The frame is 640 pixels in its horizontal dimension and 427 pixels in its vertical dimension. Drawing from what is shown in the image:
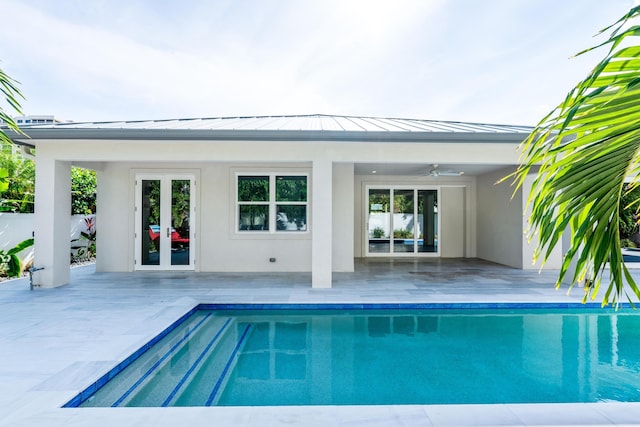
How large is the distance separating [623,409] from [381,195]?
10.3 m

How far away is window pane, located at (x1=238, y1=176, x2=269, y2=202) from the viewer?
9516 mm

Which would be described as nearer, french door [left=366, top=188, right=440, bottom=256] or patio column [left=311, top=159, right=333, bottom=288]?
patio column [left=311, top=159, right=333, bottom=288]

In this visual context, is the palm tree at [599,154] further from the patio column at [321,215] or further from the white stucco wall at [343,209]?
the white stucco wall at [343,209]

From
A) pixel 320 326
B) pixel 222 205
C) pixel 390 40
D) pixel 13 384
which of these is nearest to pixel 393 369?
pixel 320 326

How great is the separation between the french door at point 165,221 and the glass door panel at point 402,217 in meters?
7.10

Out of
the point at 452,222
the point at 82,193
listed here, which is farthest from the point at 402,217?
the point at 82,193

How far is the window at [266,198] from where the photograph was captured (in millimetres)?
9508

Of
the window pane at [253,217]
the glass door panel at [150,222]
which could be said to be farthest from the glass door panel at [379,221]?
the glass door panel at [150,222]

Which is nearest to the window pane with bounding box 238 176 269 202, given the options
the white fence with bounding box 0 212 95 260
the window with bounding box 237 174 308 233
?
the window with bounding box 237 174 308 233

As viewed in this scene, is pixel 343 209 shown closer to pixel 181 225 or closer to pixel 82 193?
pixel 181 225

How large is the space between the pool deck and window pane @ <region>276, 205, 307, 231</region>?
4.54ft

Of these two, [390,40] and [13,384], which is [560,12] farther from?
[13,384]

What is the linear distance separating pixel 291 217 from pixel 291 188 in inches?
31.2

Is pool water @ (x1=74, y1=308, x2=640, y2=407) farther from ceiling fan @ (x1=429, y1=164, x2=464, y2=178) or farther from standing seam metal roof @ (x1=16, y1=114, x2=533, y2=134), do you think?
ceiling fan @ (x1=429, y1=164, x2=464, y2=178)
